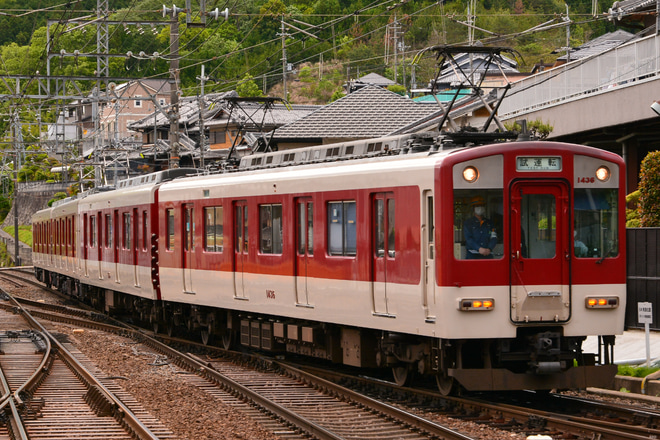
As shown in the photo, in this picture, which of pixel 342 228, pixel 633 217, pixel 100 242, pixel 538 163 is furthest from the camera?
pixel 100 242

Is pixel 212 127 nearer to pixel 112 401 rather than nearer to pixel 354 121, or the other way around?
pixel 354 121

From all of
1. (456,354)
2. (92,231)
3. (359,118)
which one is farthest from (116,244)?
(359,118)

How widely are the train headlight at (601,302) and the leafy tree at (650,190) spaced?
6.11 meters

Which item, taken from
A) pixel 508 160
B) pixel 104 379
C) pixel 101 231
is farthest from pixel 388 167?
pixel 101 231

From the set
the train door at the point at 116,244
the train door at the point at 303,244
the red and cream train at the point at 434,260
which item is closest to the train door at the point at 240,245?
the red and cream train at the point at 434,260

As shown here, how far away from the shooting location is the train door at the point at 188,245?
17.0 metres

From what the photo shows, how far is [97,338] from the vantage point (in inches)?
767

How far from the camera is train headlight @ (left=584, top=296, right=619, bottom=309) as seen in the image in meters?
10.4

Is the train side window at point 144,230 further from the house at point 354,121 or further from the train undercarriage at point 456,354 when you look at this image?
the house at point 354,121

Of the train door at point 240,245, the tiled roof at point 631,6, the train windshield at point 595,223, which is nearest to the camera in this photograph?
the train windshield at point 595,223

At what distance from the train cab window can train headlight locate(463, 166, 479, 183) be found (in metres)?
0.12

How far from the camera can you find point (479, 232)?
1020 cm

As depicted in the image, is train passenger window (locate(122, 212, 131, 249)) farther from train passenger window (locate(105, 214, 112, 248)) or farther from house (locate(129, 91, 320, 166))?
house (locate(129, 91, 320, 166))

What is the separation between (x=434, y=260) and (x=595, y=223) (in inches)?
70.7
